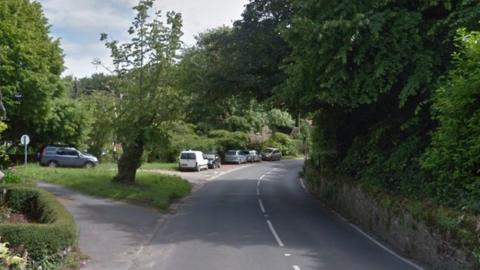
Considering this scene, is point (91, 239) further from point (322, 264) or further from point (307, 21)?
point (307, 21)

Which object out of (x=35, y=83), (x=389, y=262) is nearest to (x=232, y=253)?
(x=389, y=262)

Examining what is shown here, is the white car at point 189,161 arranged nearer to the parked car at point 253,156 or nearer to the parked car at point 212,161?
the parked car at point 212,161

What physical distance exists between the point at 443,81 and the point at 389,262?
562 cm

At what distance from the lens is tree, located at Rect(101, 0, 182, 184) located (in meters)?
27.4

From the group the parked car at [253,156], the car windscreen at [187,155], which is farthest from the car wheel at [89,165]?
the parked car at [253,156]

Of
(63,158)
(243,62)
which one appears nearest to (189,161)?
(63,158)

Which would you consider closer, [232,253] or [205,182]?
[232,253]

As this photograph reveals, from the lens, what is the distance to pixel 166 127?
28047 mm

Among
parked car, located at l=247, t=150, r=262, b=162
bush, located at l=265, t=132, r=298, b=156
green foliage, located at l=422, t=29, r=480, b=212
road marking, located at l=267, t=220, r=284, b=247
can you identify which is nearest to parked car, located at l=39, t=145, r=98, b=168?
road marking, located at l=267, t=220, r=284, b=247

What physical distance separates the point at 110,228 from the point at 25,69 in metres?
25.9

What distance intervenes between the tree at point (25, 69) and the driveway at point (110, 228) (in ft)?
49.1

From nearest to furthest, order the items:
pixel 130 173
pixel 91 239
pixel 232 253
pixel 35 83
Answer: pixel 232 253 → pixel 91 239 → pixel 130 173 → pixel 35 83

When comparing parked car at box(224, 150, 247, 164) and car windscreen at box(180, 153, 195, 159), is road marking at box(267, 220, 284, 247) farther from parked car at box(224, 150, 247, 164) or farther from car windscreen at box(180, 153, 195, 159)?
parked car at box(224, 150, 247, 164)

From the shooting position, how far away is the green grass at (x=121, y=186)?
25797mm
